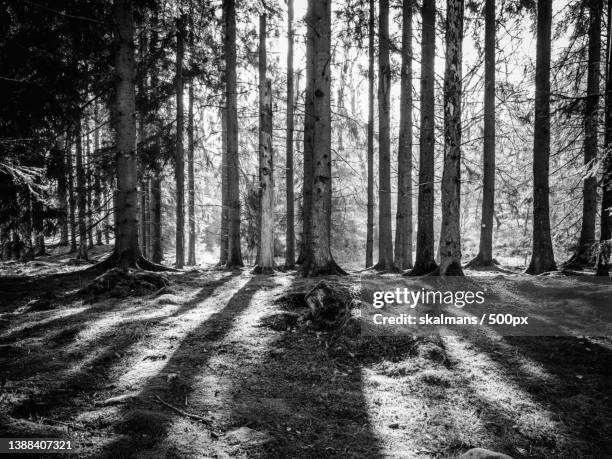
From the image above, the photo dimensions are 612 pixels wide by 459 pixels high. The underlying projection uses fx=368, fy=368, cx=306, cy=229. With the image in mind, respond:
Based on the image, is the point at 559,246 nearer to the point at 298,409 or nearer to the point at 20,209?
the point at 298,409

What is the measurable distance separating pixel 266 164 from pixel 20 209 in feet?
22.4

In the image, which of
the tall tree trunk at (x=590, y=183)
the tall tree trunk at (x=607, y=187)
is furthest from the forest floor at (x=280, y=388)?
the tall tree trunk at (x=590, y=183)

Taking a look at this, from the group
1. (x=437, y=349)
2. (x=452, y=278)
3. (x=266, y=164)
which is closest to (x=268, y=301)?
(x=437, y=349)

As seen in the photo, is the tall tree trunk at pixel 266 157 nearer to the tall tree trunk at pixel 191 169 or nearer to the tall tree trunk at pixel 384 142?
the tall tree trunk at pixel 384 142

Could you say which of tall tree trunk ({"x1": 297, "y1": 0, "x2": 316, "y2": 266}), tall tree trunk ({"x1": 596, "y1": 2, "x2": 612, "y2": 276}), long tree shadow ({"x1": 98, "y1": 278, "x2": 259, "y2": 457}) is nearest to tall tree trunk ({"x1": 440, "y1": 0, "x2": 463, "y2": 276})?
tall tree trunk ({"x1": 596, "y1": 2, "x2": 612, "y2": 276})

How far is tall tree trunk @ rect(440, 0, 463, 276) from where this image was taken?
8094mm

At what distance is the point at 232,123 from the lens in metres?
14.8

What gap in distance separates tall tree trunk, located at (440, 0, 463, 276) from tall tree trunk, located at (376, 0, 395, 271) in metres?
4.91

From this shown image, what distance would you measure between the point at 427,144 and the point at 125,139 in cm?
893

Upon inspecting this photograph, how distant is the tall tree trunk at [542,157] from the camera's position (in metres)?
10.6

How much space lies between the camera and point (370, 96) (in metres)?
16.1

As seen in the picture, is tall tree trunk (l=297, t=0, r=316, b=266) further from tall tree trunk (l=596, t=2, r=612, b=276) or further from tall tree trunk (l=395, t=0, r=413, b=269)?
tall tree trunk (l=596, t=2, r=612, b=276)
